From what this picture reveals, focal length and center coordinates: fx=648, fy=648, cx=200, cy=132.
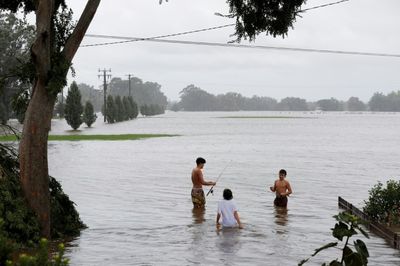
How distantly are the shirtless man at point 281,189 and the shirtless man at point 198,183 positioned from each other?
224cm

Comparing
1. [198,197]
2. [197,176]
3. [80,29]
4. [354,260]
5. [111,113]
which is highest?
[80,29]

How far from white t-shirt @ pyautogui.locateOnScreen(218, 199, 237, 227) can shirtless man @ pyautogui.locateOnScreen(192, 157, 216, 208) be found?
6.41ft

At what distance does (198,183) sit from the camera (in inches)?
757

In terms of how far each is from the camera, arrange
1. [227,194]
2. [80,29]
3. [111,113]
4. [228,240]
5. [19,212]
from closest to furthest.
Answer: [19,212] → [80,29] → [228,240] → [227,194] → [111,113]

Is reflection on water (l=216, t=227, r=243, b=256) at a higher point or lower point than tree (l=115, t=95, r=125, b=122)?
lower

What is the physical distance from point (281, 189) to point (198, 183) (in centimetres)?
299

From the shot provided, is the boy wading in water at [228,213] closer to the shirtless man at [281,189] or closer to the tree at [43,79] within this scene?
the shirtless man at [281,189]

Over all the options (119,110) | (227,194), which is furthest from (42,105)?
(119,110)

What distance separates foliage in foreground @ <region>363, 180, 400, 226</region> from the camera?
17.2m

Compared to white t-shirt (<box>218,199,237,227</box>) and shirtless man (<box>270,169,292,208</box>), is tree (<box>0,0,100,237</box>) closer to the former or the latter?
white t-shirt (<box>218,199,237,227</box>)

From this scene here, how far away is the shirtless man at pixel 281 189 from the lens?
1990cm

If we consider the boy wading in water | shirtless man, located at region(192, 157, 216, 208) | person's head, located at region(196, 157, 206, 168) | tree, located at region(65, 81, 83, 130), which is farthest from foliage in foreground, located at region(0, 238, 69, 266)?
tree, located at region(65, 81, 83, 130)

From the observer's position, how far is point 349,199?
83.3ft

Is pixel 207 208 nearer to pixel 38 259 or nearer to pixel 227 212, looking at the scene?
pixel 227 212
